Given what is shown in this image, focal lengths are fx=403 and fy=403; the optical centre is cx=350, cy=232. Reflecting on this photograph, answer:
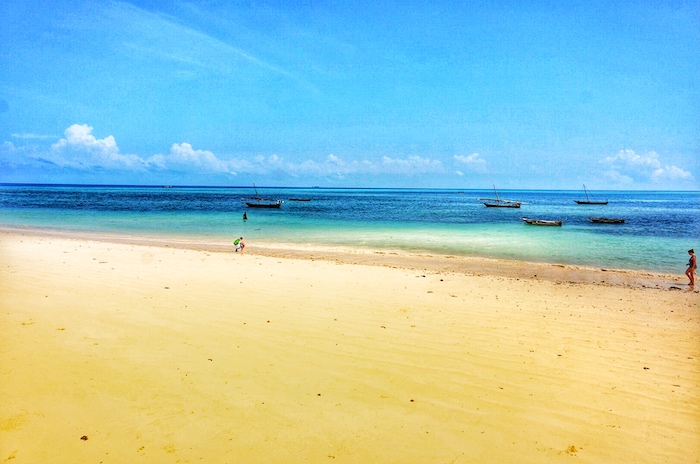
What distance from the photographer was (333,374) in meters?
5.70

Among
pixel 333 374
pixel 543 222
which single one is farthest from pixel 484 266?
pixel 543 222

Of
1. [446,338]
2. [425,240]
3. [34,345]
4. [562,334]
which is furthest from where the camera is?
[425,240]

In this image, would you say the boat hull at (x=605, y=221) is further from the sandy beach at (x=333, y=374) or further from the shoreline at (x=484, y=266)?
the sandy beach at (x=333, y=374)

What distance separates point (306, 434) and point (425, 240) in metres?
24.7

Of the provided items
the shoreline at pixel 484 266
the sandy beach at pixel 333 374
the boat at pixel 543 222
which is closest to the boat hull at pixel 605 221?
the boat at pixel 543 222

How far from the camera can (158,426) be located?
169 inches

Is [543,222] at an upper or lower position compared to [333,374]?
upper

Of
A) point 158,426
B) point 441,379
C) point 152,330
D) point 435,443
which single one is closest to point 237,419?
point 158,426

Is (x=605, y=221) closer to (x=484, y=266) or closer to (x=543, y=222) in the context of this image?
(x=543, y=222)

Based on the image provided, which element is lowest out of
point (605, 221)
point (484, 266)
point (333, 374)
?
point (484, 266)

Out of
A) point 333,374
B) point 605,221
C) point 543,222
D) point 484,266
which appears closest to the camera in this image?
point 333,374

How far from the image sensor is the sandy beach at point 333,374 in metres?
4.14

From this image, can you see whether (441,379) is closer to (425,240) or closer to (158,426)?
(158,426)

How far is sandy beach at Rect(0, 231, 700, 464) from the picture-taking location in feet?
13.6
